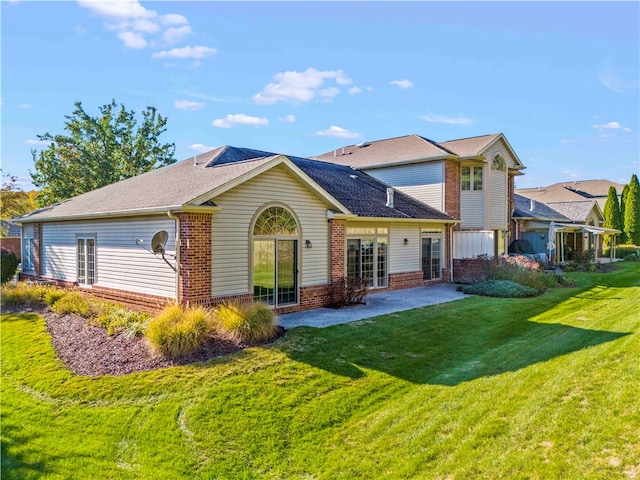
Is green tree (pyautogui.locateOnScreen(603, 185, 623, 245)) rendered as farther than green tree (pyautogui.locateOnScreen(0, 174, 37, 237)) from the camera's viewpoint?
Yes

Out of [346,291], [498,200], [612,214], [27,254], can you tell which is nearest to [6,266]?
[27,254]

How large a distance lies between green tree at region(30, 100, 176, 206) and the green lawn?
2652 cm

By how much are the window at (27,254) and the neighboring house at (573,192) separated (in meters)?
44.8

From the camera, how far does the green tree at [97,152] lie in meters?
32.1

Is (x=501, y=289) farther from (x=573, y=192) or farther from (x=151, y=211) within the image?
(x=573, y=192)

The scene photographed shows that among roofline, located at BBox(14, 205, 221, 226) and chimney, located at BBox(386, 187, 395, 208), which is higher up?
chimney, located at BBox(386, 187, 395, 208)

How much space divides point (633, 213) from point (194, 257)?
159 feet

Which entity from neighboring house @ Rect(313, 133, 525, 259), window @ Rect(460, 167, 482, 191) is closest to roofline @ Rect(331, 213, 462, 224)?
neighboring house @ Rect(313, 133, 525, 259)

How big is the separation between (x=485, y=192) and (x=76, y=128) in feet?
105

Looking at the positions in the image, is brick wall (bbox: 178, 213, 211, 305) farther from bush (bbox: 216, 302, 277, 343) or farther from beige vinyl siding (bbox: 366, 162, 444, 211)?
beige vinyl siding (bbox: 366, 162, 444, 211)

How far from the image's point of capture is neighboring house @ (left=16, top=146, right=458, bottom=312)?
10.5m

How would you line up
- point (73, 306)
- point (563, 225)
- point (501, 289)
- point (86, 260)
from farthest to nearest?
point (563, 225), point (501, 289), point (86, 260), point (73, 306)

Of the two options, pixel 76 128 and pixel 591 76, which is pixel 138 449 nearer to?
pixel 591 76

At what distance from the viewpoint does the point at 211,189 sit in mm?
10242
